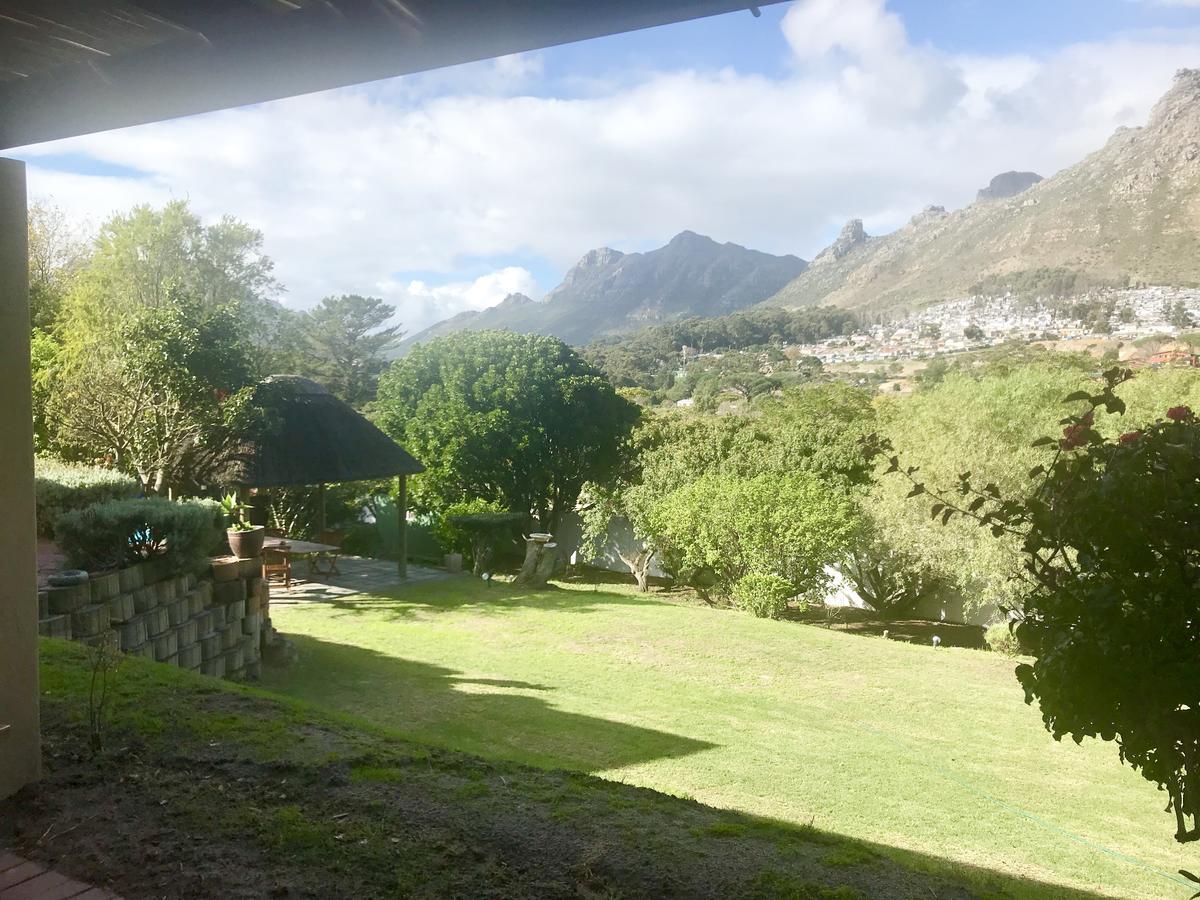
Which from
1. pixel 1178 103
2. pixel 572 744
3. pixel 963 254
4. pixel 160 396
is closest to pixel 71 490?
pixel 160 396

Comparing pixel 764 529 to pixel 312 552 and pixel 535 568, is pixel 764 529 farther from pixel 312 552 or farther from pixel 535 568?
pixel 312 552

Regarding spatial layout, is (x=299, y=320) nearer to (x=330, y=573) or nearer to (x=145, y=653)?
(x=330, y=573)

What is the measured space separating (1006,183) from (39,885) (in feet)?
262

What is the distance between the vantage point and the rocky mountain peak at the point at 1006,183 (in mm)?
69500

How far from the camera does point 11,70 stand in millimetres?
2311

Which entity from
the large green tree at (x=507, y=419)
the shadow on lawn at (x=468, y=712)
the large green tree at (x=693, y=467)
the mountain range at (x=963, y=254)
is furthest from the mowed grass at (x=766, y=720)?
the mountain range at (x=963, y=254)

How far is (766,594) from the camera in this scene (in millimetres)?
15086

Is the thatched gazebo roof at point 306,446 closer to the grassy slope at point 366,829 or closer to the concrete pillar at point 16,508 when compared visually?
the grassy slope at point 366,829

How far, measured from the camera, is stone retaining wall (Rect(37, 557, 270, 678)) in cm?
568

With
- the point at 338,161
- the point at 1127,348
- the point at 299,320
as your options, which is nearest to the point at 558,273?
the point at 338,161

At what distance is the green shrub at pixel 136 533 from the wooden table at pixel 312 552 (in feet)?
17.4

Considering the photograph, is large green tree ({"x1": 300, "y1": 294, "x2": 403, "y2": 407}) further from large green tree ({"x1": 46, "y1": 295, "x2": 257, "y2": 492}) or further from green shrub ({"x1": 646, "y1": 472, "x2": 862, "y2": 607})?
large green tree ({"x1": 46, "y1": 295, "x2": 257, "y2": 492})

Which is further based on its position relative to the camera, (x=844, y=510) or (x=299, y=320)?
(x=299, y=320)

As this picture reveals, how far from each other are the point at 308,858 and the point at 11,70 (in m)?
2.32
